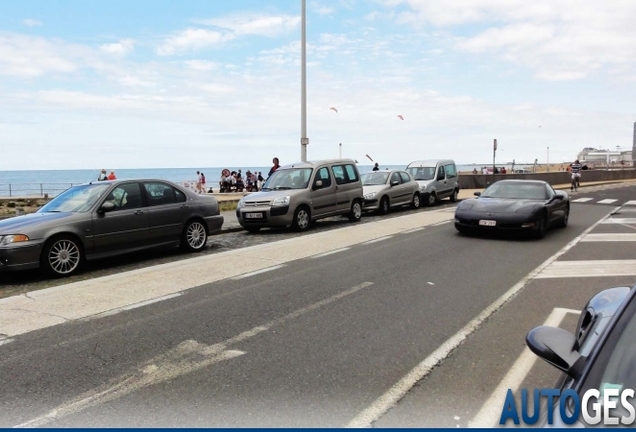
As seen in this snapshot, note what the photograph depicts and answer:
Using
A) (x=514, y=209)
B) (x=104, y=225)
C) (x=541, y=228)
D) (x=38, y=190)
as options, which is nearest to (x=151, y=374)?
(x=104, y=225)

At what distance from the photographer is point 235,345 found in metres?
4.80

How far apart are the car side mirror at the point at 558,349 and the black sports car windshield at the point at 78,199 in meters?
7.86

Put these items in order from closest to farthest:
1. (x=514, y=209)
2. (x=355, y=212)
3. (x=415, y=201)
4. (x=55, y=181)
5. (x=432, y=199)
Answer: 1. (x=514, y=209)
2. (x=355, y=212)
3. (x=415, y=201)
4. (x=432, y=199)
5. (x=55, y=181)

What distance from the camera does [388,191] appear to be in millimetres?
18578

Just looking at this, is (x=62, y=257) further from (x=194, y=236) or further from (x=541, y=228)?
(x=541, y=228)

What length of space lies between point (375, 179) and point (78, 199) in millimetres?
12294

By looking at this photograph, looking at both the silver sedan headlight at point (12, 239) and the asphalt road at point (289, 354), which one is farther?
the silver sedan headlight at point (12, 239)

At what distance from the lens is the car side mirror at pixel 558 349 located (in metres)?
2.25

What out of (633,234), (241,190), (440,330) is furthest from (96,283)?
(241,190)

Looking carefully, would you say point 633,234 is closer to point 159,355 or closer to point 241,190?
point 159,355

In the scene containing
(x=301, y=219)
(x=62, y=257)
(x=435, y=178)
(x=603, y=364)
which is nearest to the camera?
(x=603, y=364)

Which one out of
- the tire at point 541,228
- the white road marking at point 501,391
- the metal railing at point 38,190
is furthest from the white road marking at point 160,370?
the metal railing at point 38,190

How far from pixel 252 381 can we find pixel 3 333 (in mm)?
2948

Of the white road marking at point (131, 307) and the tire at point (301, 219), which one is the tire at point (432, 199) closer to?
the tire at point (301, 219)
